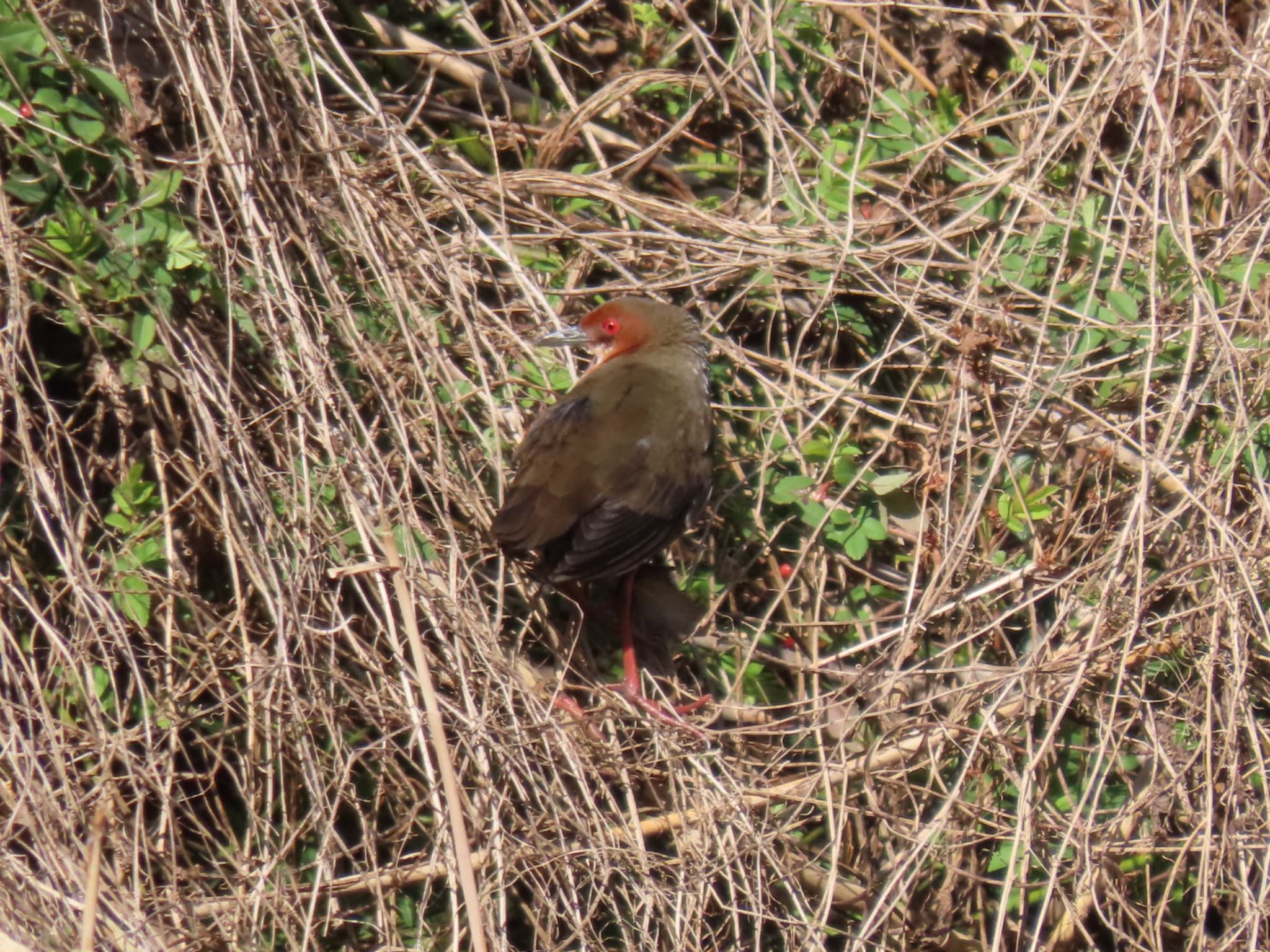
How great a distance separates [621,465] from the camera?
3.99 m

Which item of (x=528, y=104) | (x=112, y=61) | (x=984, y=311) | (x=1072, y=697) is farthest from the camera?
(x=528, y=104)

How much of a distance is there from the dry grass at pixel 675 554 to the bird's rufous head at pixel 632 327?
20cm

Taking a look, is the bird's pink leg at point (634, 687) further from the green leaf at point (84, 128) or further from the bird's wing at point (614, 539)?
the green leaf at point (84, 128)

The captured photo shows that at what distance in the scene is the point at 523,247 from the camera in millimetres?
4691

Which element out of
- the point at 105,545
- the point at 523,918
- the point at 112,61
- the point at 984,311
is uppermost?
the point at 112,61

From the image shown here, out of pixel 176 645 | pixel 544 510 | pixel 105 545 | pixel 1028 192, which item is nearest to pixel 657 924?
pixel 544 510

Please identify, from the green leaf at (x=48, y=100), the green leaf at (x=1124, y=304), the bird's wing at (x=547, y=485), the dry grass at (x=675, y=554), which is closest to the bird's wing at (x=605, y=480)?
the bird's wing at (x=547, y=485)

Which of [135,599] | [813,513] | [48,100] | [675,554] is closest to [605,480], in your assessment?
[675,554]

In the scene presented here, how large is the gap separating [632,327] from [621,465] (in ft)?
2.02

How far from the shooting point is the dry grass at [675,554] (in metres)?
3.55

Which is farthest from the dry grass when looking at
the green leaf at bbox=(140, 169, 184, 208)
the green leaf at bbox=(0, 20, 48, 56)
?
the green leaf at bbox=(0, 20, 48, 56)

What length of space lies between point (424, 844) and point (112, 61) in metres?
2.45

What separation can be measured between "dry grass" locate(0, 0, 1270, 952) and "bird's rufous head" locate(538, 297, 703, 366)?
0.64ft

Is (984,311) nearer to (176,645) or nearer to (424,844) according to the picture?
(424,844)
